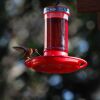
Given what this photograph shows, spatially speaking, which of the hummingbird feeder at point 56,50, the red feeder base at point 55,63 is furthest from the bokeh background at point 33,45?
the red feeder base at point 55,63

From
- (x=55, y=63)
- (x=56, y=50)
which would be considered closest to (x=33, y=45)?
(x=56, y=50)

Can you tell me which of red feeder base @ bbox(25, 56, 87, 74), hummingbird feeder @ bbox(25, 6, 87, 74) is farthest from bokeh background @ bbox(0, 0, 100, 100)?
red feeder base @ bbox(25, 56, 87, 74)

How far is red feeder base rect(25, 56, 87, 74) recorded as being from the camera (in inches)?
190

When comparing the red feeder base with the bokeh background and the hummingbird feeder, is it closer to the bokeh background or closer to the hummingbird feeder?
the hummingbird feeder

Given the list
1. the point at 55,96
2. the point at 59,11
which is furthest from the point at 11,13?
the point at 59,11

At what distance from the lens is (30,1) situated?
10.9 meters

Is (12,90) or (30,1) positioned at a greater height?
(30,1)

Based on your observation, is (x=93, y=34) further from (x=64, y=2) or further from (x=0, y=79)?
(x=0, y=79)

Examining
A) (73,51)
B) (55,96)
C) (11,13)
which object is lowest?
(55,96)

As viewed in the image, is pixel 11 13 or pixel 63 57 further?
pixel 11 13

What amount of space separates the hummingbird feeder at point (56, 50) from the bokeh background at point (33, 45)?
5.02 metres

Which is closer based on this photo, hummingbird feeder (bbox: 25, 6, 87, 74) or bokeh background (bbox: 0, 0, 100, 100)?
hummingbird feeder (bbox: 25, 6, 87, 74)

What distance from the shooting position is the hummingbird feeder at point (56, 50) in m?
4.85

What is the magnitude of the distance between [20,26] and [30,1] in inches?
23.6
